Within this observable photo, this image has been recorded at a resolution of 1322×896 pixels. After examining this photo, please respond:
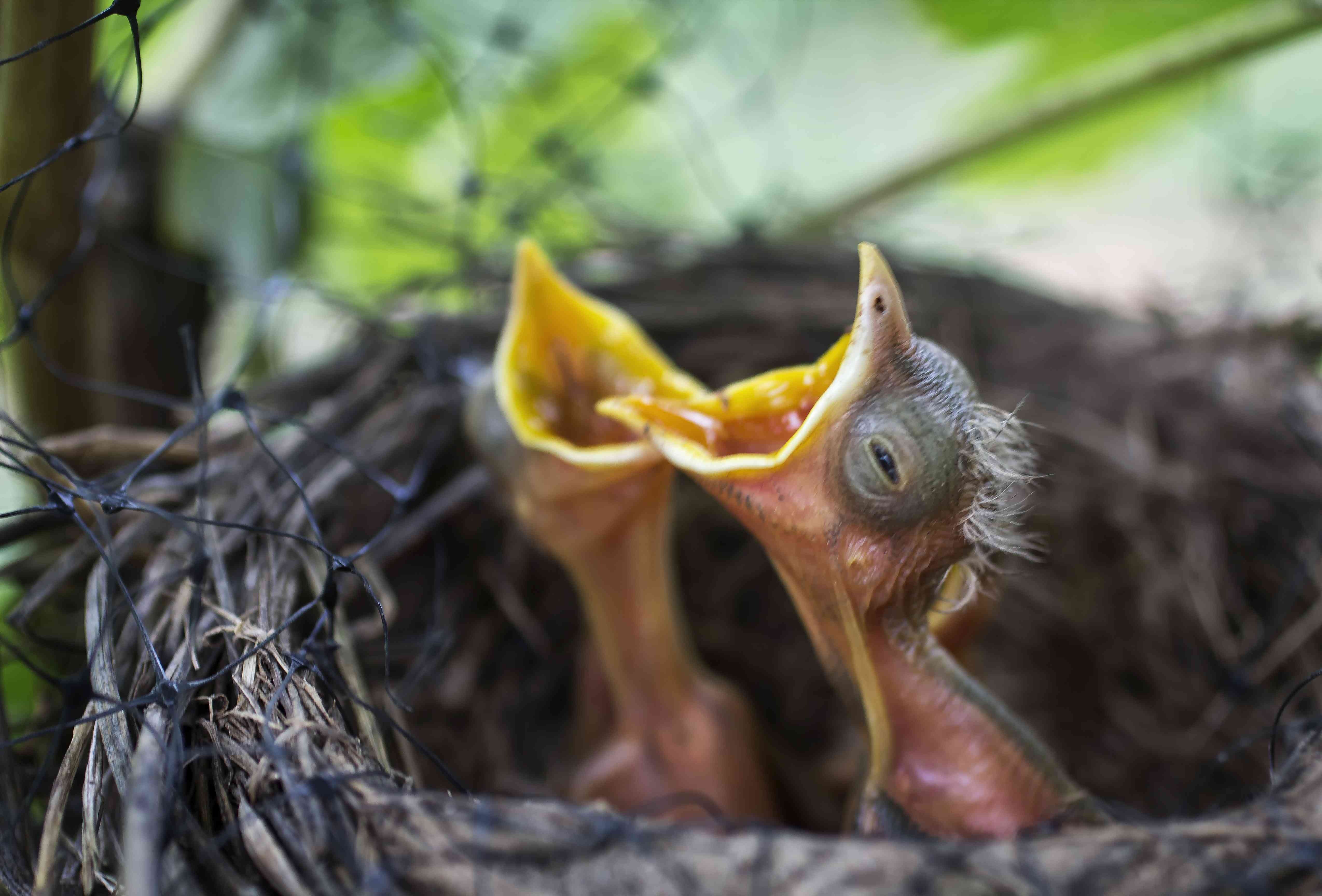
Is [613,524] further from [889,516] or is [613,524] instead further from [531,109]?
[531,109]

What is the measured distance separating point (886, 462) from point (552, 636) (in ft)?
1.83

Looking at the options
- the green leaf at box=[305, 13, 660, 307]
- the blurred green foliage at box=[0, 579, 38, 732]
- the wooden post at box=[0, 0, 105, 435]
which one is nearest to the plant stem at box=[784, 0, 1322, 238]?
the green leaf at box=[305, 13, 660, 307]

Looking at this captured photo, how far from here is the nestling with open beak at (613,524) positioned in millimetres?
667

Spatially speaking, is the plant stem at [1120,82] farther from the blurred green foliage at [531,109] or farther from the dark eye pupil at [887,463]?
the dark eye pupil at [887,463]

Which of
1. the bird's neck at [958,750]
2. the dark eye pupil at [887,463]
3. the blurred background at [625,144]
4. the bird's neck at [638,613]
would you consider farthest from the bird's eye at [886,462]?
the blurred background at [625,144]

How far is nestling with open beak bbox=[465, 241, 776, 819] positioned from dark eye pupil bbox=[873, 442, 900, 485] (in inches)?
6.5

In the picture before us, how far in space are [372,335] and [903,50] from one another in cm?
63

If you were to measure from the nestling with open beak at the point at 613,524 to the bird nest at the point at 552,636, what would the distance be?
88mm

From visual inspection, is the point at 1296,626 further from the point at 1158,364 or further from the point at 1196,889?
the point at 1196,889

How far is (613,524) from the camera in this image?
697 millimetres

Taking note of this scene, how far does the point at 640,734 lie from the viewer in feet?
2.61

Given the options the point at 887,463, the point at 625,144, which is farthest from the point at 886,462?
the point at 625,144

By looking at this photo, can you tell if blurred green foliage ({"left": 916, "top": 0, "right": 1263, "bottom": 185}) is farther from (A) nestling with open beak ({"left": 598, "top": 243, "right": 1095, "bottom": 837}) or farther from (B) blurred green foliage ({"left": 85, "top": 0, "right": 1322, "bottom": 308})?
(A) nestling with open beak ({"left": 598, "top": 243, "right": 1095, "bottom": 837})

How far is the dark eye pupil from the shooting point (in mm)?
474
